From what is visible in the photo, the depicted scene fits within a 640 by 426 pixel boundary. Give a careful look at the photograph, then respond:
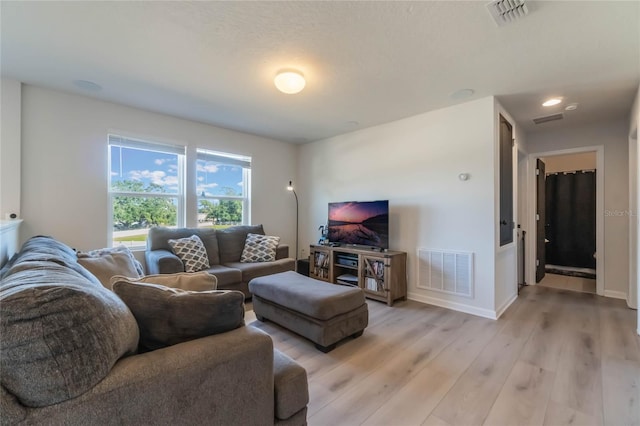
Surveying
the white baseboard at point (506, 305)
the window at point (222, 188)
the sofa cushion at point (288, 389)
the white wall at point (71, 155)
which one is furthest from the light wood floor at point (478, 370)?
the white wall at point (71, 155)

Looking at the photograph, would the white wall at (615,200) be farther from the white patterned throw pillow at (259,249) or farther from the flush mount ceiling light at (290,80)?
the white patterned throw pillow at (259,249)

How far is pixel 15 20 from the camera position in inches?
74.6

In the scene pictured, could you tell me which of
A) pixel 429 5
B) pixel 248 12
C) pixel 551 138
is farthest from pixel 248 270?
pixel 551 138

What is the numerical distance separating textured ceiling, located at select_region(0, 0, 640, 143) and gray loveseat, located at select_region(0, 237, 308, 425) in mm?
1779

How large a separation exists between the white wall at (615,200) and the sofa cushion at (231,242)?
5109 mm

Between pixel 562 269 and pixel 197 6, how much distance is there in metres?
7.15

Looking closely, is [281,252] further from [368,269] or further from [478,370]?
[478,370]

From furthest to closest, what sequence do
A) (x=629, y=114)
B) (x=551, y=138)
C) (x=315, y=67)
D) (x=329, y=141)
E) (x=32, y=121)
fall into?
(x=329, y=141), (x=551, y=138), (x=629, y=114), (x=32, y=121), (x=315, y=67)

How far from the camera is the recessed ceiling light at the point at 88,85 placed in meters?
2.82

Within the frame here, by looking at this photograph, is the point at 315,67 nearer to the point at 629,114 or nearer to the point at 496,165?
the point at 496,165

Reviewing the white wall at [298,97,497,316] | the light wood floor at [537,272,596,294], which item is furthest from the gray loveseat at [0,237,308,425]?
the light wood floor at [537,272,596,294]

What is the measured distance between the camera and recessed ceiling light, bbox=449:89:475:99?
294cm

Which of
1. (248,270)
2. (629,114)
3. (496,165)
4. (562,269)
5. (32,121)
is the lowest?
(562,269)

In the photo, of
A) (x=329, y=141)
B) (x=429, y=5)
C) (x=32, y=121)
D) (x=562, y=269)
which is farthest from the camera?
(x=562, y=269)
